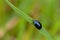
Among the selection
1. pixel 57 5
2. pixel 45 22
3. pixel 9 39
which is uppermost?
pixel 57 5

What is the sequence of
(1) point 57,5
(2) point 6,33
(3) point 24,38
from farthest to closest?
(1) point 57,5 → (2) point 6,33 → (3) point 24,38

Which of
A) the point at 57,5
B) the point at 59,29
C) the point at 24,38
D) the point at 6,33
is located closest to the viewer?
the point at 24,38

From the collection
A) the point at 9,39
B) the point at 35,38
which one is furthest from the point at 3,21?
the point at 35,38

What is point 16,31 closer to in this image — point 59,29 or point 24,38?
point 24,38

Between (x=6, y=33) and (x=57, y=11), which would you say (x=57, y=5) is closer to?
(x=57, y=11)

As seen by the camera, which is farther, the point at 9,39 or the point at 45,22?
the point at 45,22

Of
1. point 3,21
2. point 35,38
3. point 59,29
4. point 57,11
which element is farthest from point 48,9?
point 3,21

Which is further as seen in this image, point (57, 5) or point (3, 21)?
point (57, 5)

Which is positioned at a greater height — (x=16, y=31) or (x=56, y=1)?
(x=56, y=1)

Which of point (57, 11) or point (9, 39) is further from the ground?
point (57, 11)
